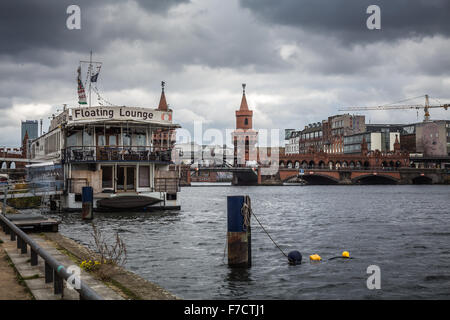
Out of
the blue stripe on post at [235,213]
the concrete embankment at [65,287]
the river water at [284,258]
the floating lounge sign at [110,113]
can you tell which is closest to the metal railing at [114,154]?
the floating lounge sign at [110,113]

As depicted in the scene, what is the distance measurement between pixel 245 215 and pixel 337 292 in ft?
12.8

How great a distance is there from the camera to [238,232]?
55.3 ft

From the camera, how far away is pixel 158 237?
26.1 metres

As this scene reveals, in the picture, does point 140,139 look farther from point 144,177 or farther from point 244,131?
point 244,131

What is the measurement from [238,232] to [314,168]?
14993cm

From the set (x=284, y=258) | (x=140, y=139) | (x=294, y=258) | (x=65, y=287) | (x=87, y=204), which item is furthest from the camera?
(x=140, y=139)

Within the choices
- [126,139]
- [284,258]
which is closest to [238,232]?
[284,258]

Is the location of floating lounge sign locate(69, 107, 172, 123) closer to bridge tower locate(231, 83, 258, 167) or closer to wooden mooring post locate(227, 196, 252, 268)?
Result: wooden mooring post locate(227, 196, 252, 268)

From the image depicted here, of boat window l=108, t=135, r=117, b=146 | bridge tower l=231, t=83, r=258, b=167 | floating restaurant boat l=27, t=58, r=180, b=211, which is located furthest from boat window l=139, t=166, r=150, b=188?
bridge tower l=231, t=83, r=258, b=167

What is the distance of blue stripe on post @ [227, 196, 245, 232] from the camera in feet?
54.8

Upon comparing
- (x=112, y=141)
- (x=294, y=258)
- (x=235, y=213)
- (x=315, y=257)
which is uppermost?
(x=112, y=141)

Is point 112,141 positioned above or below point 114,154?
above
